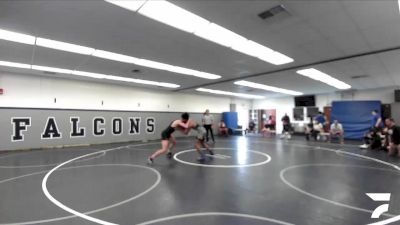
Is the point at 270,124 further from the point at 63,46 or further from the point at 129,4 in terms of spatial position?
the point at 129,4

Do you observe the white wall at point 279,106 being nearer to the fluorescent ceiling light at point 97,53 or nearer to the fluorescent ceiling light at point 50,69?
the fluorescent ceiling light at point 97,53

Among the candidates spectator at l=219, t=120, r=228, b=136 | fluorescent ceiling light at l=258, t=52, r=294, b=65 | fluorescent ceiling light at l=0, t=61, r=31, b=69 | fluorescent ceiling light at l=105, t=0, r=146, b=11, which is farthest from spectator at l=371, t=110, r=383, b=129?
fluorescent ceiling light at l=0, t=61, r=31, b=69

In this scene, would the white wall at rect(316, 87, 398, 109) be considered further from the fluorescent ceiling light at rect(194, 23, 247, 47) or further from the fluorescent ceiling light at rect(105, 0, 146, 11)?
the fluorescent ceiling light at rect(105, 0, 146, 11)

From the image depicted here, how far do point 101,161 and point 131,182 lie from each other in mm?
2541

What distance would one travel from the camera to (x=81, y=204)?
3057 millimetres

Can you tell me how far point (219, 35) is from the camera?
4934 mm

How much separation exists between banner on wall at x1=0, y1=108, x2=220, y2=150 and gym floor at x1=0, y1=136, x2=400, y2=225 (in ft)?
10.9

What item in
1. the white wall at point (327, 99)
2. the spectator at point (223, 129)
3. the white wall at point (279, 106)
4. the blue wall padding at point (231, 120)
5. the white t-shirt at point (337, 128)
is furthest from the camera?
the white wall at point (279, 106)

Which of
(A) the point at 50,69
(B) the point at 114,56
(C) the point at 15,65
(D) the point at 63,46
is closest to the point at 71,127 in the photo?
(A) the point at 50,69

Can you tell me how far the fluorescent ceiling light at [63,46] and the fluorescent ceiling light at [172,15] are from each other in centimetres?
276

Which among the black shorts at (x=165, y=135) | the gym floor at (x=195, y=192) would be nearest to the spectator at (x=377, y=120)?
the gym floor at (x=195, y=192)

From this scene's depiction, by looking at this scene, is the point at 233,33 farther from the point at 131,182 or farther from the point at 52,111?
the point at 52,111

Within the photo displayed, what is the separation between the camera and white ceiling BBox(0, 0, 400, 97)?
3639mm

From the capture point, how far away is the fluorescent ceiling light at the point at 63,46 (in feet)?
16.9
